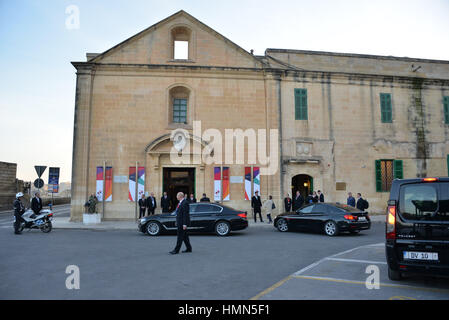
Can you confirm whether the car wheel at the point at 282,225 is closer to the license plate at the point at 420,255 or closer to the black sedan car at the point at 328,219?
the black sedan car at the point at 328,219

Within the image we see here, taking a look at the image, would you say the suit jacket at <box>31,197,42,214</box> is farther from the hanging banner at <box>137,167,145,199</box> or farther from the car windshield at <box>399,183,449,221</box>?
the car windshield at <box>399,183,449,221</box>

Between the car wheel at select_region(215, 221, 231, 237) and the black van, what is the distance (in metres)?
8.12

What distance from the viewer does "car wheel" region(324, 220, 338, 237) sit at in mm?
13289

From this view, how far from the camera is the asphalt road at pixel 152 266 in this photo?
542 centimetres

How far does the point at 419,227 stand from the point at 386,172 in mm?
18525

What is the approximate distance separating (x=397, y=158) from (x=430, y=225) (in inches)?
755

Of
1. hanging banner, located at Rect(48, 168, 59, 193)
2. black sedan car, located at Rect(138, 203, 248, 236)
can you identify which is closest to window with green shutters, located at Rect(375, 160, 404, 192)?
black sedan car, located at Rect(138, 203, 248, 236)

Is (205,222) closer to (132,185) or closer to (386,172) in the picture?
(132,185)

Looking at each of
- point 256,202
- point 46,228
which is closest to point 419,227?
point 256,202

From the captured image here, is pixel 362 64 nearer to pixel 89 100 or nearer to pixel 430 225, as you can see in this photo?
pixel 89 100

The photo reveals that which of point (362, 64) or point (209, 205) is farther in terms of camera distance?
point (362, 64)

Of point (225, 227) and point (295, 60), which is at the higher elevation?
point (295, 60)
